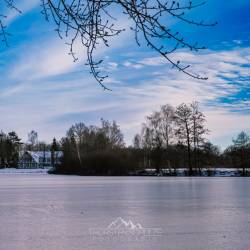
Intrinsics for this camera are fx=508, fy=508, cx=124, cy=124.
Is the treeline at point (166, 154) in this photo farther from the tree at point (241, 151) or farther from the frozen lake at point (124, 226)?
the frozen lake at point (124, 226)

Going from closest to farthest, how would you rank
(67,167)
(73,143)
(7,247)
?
(7,247) < (67,167) < (73,143)

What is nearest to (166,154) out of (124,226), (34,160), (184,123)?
(184,123)

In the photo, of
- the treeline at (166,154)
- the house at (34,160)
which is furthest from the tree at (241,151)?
the house at (34,160)

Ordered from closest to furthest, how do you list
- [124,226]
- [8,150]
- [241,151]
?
[124,226], [241,151], [8,150]

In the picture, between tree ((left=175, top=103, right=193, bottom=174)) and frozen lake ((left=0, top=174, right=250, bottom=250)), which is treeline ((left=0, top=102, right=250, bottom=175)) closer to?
tree ((left=175, top=103, right=193, bottom=174))

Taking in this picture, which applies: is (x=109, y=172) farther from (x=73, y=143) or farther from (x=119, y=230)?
(x=119, y=230)

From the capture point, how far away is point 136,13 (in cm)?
308

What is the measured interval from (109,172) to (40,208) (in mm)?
38538

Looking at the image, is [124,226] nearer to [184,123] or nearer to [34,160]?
[184,123]

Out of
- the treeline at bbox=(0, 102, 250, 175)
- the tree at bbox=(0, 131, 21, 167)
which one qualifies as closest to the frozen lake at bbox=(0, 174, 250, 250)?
the treeline at bbox=(0, 102, 250, 175)

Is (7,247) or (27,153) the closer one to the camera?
(7,247)

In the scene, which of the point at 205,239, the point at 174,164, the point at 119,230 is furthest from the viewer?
the point at 174,164

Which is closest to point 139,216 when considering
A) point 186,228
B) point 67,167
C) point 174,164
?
point 186,228

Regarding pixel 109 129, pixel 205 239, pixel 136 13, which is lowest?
pixel 205 239
